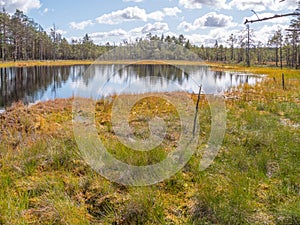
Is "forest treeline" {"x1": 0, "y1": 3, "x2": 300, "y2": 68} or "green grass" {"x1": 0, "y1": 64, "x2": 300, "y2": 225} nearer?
"green grass" {"x1": 0, "y1": 64, "x2": 300, "y2": 225}

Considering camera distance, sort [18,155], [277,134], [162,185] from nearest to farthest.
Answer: [162,185]
[18,155]
[277,134]

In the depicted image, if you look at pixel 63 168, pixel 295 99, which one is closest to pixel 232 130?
pixel 63 168

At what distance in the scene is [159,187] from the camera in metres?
3.51

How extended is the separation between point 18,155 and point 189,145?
2.76 meters

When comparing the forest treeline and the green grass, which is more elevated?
the forest treeline

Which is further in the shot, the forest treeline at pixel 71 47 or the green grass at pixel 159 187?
the forest treeline at pixel 71 47

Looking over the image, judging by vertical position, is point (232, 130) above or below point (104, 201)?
above

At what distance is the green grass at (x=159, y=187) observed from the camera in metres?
2.93

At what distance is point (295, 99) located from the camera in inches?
389

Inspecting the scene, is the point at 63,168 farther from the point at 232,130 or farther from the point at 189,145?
the point at 232,130

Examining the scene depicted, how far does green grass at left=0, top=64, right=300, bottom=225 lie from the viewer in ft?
9.61

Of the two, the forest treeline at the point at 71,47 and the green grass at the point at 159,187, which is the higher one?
the forest treeline at the point at 71,47

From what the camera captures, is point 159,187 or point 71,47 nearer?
point 159,187

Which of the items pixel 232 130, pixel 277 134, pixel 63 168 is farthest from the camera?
pixel 232 130
